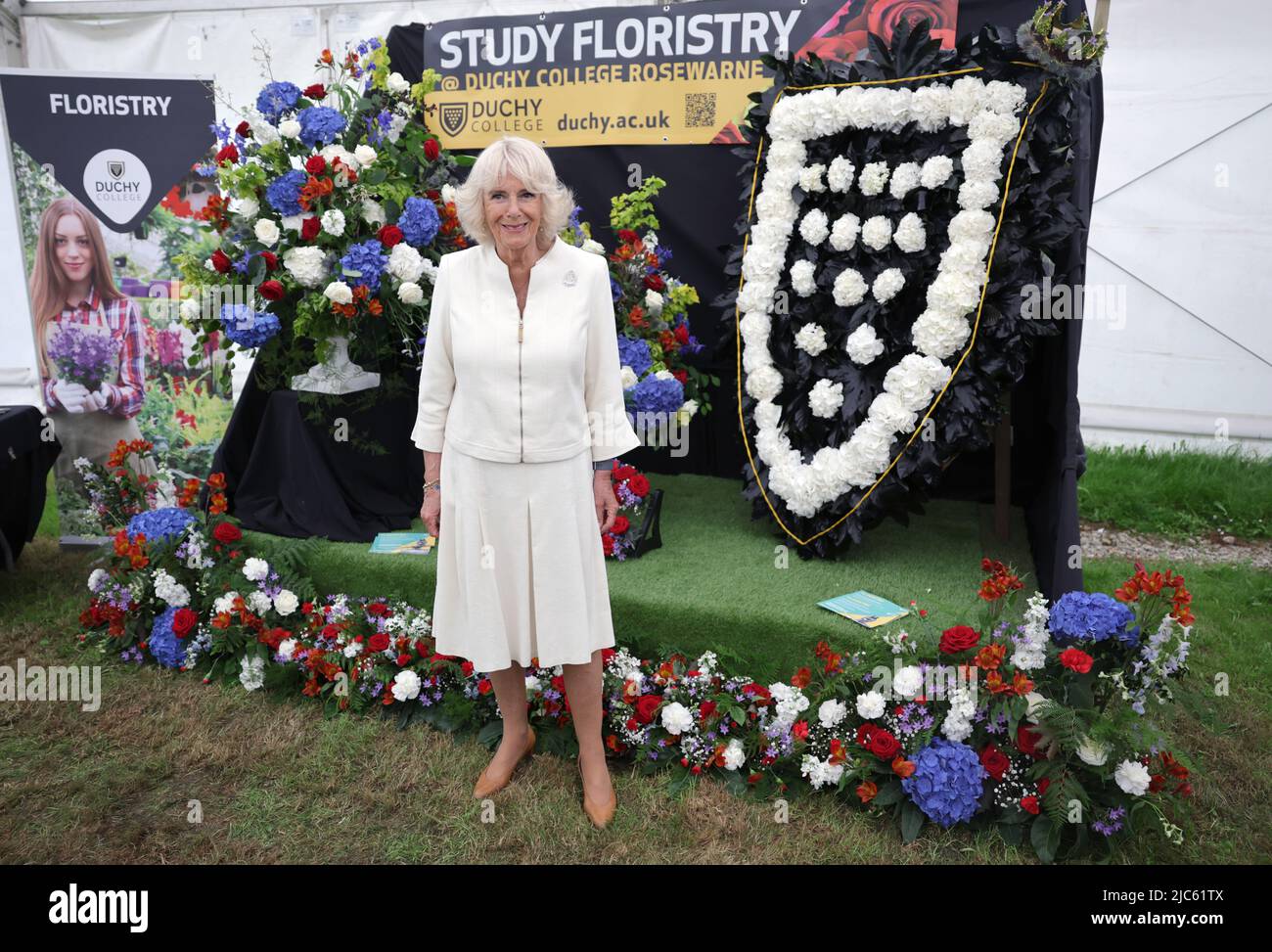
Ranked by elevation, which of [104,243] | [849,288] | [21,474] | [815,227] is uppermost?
[104,243]

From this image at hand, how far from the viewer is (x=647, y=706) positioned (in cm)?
287

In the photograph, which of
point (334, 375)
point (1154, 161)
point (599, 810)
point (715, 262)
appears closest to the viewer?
point (599, 810)

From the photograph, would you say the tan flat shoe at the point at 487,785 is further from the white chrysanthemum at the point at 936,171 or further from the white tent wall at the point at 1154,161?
the white tent wall at the point at 1154,161

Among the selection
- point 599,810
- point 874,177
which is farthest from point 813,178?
point 599,810

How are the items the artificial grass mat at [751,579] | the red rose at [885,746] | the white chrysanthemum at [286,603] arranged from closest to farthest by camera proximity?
the red rose at [885,746] → the artificial grass mat at [751,579] → the white chrysanthemum at [286,603]

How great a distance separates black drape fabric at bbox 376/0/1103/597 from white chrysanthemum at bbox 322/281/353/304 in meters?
1.46

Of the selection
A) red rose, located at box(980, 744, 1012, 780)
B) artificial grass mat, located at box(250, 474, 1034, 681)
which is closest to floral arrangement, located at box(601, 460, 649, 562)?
artificial grass mat, located at box(250, 474, 1034, 681)

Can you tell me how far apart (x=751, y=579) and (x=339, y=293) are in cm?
185

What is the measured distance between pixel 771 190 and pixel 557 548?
1865mm

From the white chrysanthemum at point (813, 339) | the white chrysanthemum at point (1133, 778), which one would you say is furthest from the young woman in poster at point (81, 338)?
the white chrysanthemum at point (1133, 778)

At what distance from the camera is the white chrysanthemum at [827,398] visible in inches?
133

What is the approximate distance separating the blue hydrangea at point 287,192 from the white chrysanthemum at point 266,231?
2.8 inches

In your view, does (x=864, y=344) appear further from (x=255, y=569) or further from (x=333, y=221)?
(x=255, y=569)

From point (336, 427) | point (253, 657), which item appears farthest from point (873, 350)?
point (253, 657)
